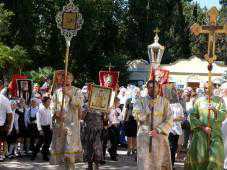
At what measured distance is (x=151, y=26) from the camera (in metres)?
54.6

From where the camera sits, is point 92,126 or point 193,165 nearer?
point 193,165

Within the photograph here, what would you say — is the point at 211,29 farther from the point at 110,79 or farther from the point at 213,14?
the point at 110,79

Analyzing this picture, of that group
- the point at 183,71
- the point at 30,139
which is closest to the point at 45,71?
the point at 183,71

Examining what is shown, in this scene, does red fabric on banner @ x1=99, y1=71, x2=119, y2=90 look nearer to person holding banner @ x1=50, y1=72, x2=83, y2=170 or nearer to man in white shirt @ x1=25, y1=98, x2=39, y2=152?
man in white shirt @ x1=25, y1=98, x2=39, y2=152

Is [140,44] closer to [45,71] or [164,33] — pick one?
[164,33]

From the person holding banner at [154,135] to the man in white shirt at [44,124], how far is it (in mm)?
5060

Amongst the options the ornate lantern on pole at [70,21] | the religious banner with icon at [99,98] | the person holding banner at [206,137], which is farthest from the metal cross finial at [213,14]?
the religious banner with icon at [99,98]

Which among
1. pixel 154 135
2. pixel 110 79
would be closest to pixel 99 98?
pixel 154 135

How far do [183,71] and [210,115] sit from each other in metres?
41.2

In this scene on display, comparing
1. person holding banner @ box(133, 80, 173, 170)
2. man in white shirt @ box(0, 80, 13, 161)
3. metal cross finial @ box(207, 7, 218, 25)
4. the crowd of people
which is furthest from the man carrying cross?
man in white shirt @ box(0, 80, 13, 161)

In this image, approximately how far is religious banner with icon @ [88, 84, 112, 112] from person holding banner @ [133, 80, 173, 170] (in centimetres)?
273

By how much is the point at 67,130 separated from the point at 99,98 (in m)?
2.19

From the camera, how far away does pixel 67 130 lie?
10.7 metres

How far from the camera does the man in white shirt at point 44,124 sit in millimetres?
14727
